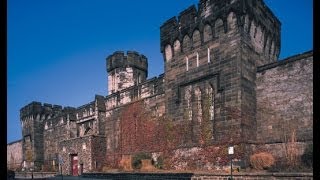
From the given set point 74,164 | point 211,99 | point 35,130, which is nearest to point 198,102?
point 211,99

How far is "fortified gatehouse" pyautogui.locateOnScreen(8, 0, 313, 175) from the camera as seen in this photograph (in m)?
16.7

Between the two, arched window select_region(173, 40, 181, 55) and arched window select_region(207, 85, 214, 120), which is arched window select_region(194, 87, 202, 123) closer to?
arched window select_region(207, 85, 214, 120)

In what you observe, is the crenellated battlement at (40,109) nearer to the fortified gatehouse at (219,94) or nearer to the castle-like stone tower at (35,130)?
the castle-like stone tower at (35,130)

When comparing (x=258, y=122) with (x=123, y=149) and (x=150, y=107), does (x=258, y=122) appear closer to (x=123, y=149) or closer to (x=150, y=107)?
(x=150, y=107)

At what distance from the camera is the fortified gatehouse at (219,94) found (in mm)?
16672

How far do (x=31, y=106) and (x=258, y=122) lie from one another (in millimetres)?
33056

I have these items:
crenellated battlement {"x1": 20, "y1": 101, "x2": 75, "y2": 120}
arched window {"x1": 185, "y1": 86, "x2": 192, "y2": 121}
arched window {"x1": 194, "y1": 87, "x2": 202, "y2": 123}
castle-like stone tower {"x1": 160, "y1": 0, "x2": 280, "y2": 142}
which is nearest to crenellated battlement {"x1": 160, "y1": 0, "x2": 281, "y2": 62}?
castle-like stone tower {"x1": 160, "y1": 0, "x2": 280, "y2": 142}

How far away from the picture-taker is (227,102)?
17.3 m

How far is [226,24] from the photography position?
1794 centimetres

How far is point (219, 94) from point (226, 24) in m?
3.87

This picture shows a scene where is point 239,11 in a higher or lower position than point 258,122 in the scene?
higher

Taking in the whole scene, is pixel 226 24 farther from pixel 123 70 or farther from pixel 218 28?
pixel 123 70
